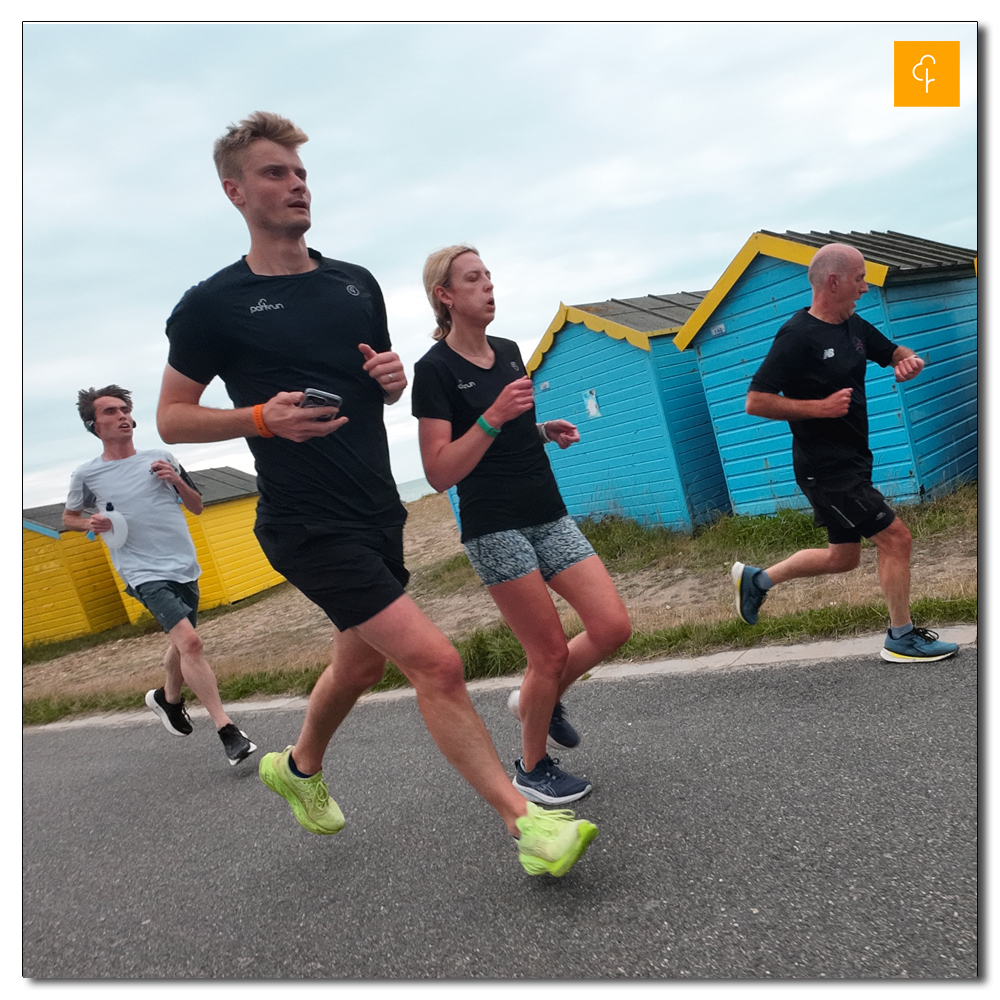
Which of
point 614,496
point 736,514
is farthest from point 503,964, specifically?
point 614,496

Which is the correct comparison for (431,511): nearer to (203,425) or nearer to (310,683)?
(310,683)

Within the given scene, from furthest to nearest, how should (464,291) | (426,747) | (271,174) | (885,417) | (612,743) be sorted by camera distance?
(885,417)
(426,747)
(612,743)
(464,291)
(271,174)

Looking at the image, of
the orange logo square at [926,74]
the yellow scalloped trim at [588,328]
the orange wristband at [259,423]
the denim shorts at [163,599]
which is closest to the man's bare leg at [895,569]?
the orange logo square at [926,74]

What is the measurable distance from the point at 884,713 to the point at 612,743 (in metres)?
1.04

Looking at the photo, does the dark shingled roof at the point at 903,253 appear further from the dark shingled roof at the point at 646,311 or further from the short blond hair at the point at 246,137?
the short blond hair at the point at 246,137

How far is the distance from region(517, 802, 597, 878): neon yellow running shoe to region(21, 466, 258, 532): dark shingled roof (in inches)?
579

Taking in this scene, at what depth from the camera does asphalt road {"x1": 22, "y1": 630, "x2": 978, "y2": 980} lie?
2.09 meters

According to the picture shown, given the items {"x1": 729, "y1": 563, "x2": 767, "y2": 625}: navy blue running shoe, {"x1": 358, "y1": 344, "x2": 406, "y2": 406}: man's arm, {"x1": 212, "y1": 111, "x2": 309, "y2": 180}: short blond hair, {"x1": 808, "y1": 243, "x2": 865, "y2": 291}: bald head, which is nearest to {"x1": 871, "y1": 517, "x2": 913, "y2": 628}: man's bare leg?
{"x1": 729, "y1": 563, "x2": 767, "y2": 625}: navy blue running shoe

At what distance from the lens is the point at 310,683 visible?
6363mm

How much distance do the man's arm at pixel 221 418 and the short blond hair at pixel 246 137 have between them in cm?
55

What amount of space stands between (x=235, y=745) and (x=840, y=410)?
10.7ft

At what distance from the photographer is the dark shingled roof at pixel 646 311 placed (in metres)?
11.0

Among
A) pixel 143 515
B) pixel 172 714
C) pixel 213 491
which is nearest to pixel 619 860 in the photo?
pixel 143 515

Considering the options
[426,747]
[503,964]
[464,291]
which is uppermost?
[464,291]
